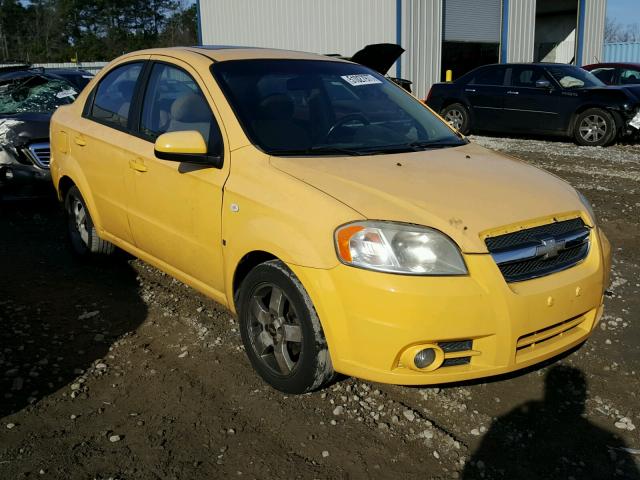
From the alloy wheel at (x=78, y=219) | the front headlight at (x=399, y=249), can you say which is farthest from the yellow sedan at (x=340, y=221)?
the alloy wheel at (x=78, y=219)

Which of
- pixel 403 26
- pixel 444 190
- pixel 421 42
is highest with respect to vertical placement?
pixel 403 26

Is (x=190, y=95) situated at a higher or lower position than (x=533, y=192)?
higher

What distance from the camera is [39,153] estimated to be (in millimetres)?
7012

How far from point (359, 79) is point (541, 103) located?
359 inches

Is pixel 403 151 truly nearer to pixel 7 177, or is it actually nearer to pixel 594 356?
pixel 594 356

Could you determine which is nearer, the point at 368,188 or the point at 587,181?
the point at 368,188

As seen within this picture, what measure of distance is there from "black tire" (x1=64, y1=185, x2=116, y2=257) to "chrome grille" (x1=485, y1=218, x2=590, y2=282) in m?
3.32

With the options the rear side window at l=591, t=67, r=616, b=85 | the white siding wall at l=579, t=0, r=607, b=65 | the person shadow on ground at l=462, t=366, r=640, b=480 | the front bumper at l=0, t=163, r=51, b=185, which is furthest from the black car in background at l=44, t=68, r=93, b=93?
the white siding wall at l=579, t=0, r=607, b=65

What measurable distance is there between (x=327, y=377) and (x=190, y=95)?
1.86m

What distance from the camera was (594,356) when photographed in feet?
12.1

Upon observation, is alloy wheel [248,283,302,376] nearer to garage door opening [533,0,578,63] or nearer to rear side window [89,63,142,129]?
rear side window [89,63,142,129]

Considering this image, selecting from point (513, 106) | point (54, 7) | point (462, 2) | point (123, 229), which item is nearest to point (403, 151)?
point (123, 229)

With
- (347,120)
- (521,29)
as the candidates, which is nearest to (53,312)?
(347,120)

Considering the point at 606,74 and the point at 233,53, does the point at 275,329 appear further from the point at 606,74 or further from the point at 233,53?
the point at 606,74
